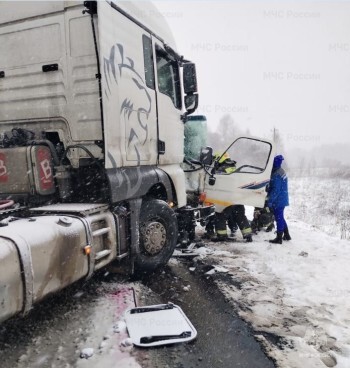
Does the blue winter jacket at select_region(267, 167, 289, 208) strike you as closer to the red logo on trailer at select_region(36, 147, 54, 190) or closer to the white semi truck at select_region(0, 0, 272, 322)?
the white semi truck at select_region(0, 0, 272, 322)

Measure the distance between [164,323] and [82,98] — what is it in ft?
7.85

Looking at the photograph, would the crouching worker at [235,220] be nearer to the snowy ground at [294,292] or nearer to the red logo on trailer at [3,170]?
the snowy ground at [294,292]

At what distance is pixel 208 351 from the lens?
2711mm

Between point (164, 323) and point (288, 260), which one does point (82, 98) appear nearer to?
point (164, 323)

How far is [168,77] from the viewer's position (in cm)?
488

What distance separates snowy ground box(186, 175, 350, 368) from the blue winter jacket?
2.44 ft

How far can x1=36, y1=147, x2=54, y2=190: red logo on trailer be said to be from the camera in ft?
10.7

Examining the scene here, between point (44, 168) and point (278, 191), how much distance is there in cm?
439

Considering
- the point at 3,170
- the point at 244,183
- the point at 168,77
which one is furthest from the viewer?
the point at 244,183

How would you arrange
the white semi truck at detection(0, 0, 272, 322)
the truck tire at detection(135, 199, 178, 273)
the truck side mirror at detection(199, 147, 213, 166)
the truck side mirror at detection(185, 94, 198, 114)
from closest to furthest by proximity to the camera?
the white semi truck at detection(0, 0, 272, 322)
the truck tire at detection(135, 199, 178, 273)
the truck side mirror at detection(185, 94, 198, 114)
the truck side mirror at detection(199, 147, 213, 166)

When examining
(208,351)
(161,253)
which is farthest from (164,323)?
(161,253)

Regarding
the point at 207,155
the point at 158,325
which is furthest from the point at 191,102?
the point at 158,325

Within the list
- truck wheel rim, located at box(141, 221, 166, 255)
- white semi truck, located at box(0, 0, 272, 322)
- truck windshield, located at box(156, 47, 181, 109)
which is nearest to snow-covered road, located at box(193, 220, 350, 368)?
truck wheel rim, located at box(141, 221, 166, 255)

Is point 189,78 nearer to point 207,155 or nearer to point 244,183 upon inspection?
point 207,155
